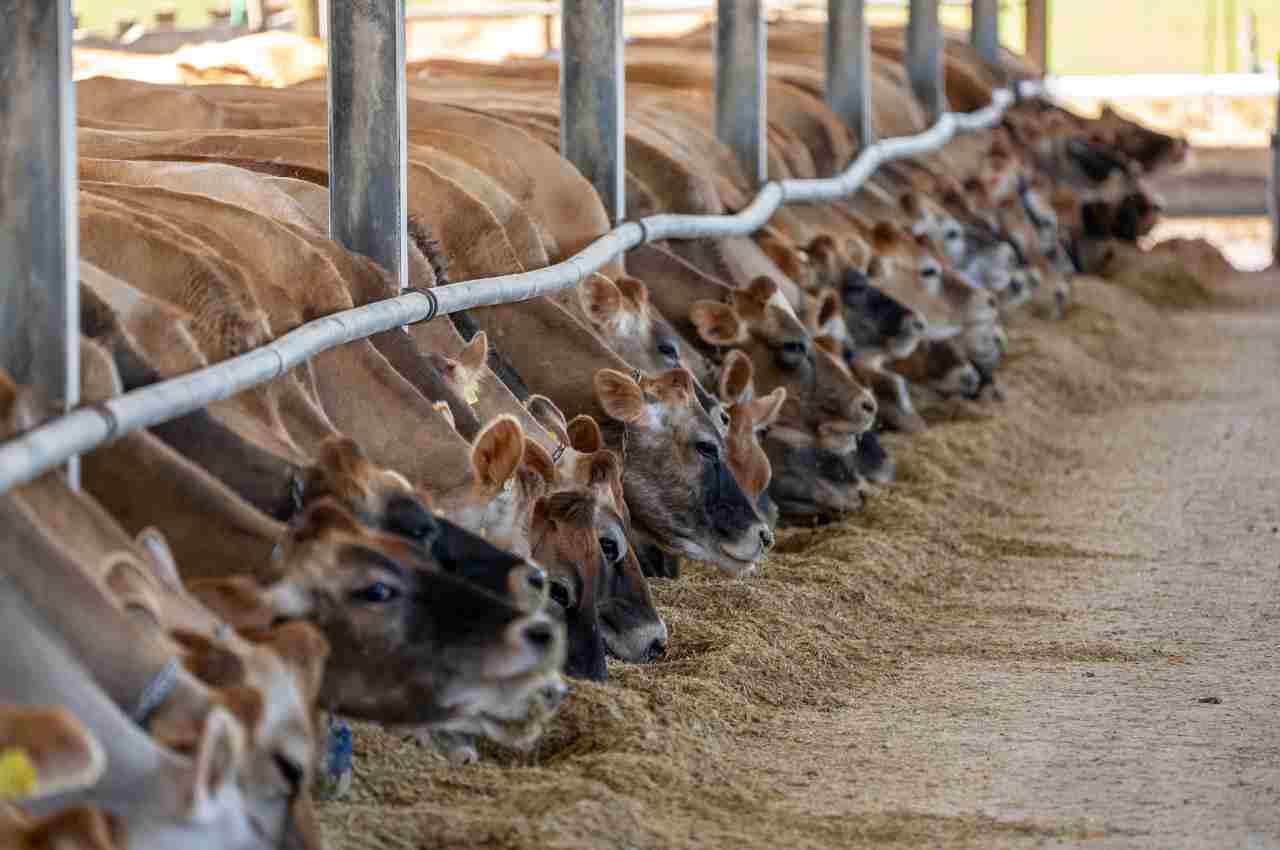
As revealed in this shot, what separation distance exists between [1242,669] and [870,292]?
3.55 meters

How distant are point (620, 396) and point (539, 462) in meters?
1.00

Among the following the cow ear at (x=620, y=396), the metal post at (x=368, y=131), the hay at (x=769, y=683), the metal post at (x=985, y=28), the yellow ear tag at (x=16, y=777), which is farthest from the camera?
the metal post at (x=985, y=28)

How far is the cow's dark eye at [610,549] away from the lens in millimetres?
4992

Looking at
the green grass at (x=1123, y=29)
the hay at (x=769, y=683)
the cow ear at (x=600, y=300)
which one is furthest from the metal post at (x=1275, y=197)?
the cow ear at (x=600, y=300)

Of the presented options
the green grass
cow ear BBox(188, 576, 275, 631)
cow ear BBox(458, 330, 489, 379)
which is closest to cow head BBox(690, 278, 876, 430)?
cow ear BBox(458, 330, 489, 379)

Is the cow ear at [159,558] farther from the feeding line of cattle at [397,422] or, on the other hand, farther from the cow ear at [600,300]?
the cow ear at [600,300]

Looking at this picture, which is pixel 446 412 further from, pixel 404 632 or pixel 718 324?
pixel 718 324

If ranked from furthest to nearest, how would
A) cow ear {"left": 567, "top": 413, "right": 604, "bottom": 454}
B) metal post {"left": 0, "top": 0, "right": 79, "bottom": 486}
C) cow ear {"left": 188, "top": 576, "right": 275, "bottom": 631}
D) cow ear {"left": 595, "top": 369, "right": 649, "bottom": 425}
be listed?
cow ear {"left": 595, "top": 369, "right": 649, "bottom": 425} < cow ear {"left": 567, "top": 413, "right": 604, "bottom": 454} < metal post {"left": 0, "top": 0, "right": 79, "bottom": 486} < cow ear {"left": 188, "top": 576, "right": 275, "bottom": 631}

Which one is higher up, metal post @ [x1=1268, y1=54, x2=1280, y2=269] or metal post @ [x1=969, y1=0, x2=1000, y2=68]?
metal post @ [x1=969, y1=0, x2=1000, y2=68]

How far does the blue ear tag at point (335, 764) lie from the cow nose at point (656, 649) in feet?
3.75

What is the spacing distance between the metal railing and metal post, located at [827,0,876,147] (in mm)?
1768

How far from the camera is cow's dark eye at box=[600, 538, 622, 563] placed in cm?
499

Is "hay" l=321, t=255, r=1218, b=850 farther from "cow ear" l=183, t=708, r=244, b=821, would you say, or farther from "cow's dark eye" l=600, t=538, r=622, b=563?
"cow ear" l=183, t=708, r=244, b=821

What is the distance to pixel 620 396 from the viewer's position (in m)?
5.76
